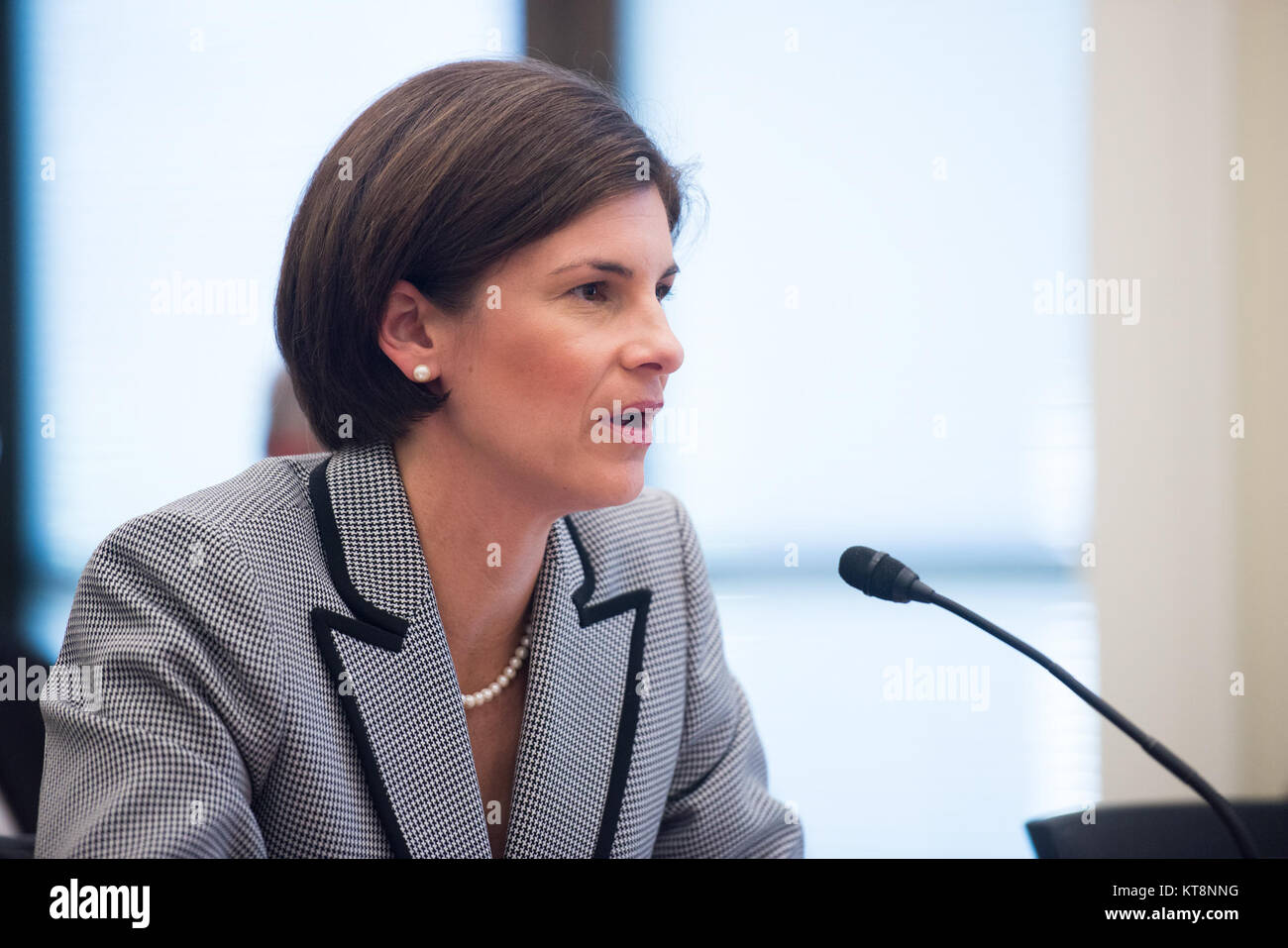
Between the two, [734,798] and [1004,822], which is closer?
[734,798]

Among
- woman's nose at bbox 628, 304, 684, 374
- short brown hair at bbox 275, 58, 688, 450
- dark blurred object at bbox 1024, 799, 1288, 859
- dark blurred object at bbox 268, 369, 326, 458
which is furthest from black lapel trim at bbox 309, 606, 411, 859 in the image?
dark blurred object at bbox 268, 369, 326, 458

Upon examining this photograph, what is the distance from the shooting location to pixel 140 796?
0.79 m

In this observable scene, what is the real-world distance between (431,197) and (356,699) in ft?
1.66

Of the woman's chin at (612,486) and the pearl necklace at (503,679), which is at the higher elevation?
the woman's chin at (612,486)

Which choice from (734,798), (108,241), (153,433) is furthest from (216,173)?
(734,798)

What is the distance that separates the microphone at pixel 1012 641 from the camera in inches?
31.4

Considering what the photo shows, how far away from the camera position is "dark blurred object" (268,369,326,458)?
5.89 ft

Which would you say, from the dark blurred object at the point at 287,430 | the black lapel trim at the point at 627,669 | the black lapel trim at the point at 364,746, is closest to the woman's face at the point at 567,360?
the black lapel trim at the point at 627,669

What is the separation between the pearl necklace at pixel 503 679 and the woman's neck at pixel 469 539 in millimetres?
15

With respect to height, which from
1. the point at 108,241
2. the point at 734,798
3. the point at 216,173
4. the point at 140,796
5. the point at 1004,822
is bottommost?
the point at 1004,822

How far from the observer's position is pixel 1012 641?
89 cm

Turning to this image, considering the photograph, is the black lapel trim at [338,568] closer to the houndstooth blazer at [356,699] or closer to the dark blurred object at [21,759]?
the houndstooth blazer at [356,699]
